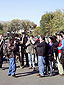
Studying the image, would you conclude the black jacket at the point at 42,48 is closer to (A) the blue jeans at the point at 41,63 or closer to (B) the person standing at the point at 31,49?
(A) the blue jeans at the point at 41,63

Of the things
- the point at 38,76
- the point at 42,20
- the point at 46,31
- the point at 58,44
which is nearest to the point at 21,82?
the point at 38,76

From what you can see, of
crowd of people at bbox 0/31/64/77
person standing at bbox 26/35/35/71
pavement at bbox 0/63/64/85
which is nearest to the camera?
pavement at bbox 0/63/64/85

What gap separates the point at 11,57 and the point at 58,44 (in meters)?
2.22

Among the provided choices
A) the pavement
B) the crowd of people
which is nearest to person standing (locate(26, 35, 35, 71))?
the crowd of people

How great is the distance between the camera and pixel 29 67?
1100 centimetres

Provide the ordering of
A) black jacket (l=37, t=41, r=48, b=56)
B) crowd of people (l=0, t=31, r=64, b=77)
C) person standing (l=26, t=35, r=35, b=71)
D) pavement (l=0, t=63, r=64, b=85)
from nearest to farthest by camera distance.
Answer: pavement (l=0, t=63, r=64, b=85) → black jacket (l=37, t=41, r=48, b=56) → crowd of people (l=0, t=31, r=64, b=77) → person standing (l=26, t=35, r=35, b=71)

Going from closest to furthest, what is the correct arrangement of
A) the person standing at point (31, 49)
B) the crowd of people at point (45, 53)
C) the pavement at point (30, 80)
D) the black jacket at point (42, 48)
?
the pavement at point (30, 80)
the black jacket at point (42, 48)
the crowd of people at point (45, 53)
the person standing at point (31, 49)

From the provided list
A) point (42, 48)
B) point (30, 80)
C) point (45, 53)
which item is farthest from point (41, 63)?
point (30, 80)

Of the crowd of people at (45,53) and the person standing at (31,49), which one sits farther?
the person standing at (31,49)

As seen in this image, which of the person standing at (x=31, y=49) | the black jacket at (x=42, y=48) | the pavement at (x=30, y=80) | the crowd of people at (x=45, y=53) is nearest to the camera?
the pavement at (x=30, y=80)

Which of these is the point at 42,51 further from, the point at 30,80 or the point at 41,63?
the point at 30,80

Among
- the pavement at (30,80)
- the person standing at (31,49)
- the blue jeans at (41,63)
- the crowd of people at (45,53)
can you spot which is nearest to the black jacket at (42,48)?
the crowd of people at (45,53)

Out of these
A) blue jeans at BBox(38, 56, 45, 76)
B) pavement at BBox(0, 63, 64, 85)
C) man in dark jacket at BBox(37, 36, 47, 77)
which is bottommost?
pavement at BBox(0, 63, 64, 85)

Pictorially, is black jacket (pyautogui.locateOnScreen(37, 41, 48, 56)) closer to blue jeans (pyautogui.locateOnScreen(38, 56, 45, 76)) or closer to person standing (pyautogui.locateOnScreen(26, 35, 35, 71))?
blue jeans (pyautogui.locateOnScreen(38, 56, 45, 76))
